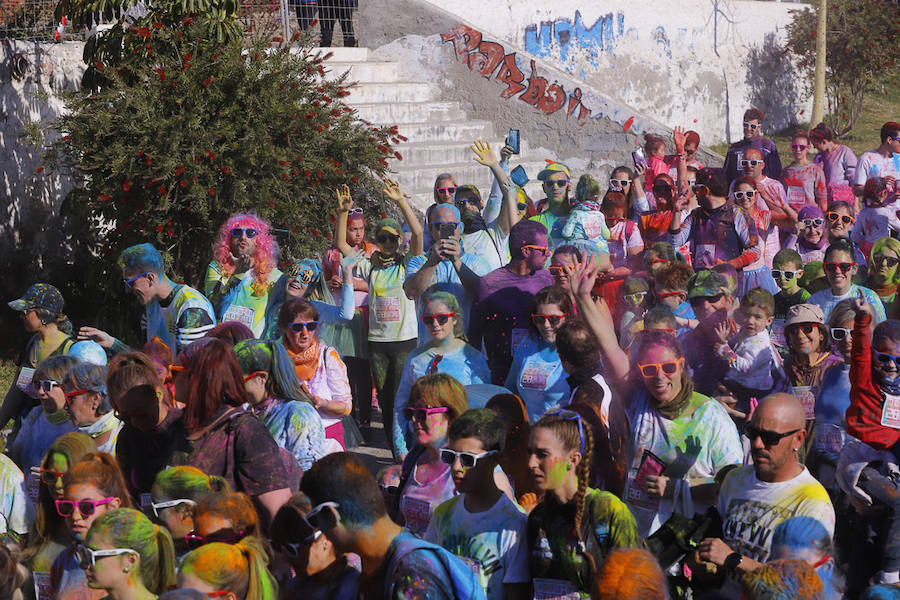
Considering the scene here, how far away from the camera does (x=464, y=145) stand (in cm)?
1480

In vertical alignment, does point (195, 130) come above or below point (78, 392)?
above

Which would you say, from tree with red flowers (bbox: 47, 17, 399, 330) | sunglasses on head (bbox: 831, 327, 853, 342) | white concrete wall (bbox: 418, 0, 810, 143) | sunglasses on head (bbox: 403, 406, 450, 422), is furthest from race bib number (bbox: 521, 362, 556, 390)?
white concrete wall (bbox: 418, 0, 810, 143)

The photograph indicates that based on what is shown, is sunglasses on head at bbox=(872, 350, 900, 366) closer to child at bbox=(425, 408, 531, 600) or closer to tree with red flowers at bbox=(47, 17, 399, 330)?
child at bbox=(425, 408, 531, 600)

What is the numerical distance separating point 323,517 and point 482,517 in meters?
0.84

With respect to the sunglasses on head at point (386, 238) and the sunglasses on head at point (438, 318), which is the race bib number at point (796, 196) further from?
the sunglasses on head at point (438, 318)

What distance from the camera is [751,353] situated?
19.9 feet

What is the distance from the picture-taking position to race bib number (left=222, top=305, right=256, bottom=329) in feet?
24.0

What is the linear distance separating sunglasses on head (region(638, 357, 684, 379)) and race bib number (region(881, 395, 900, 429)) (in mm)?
894

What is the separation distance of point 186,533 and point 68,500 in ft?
1.69

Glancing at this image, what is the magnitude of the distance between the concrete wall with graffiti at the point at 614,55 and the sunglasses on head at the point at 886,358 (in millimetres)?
11387

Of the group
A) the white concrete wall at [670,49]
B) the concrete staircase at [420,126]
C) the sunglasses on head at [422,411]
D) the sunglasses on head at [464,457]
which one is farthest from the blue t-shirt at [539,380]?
the white concrete wall at [670,49]

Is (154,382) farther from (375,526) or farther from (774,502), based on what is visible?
(774,502)

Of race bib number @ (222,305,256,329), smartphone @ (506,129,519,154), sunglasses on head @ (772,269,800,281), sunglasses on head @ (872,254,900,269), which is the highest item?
smartphone @ (506,129,519,154)

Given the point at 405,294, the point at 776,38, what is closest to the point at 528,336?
the point at 405,294
